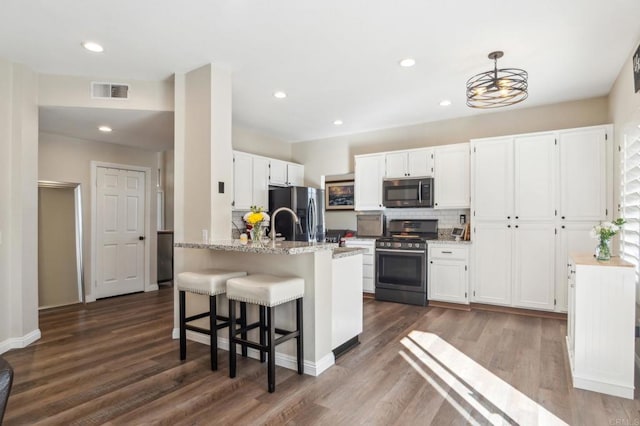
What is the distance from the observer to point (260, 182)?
5500mm

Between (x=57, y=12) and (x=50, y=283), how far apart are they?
399 centimetres

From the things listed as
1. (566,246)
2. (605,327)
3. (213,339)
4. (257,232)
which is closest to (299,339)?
(213,339)

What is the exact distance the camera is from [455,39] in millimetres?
2932

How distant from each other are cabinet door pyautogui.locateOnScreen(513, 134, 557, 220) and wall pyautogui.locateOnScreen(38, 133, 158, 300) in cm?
577

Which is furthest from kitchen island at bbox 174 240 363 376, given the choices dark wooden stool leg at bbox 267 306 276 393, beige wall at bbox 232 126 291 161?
beige wall at bbox 232 126 291 161

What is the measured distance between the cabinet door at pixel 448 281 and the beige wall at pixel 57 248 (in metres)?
5.10

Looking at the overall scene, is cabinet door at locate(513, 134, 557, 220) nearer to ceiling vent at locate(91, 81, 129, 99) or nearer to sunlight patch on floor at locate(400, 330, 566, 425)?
sunlight patch on floor at locate(400, 330, 566, 425)

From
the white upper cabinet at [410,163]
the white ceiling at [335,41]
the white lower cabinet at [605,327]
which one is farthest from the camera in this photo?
the white upper cabinet at [410,163]

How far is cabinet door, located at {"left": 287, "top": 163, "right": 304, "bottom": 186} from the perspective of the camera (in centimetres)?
619

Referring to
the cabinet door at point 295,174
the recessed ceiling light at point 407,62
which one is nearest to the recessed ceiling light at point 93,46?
the recessed ceiling light at point 407,62

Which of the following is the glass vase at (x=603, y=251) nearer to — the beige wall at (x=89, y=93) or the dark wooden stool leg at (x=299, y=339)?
the dark wooden stool leg at (x=299, y=339)

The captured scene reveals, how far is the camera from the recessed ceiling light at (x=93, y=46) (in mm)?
2971

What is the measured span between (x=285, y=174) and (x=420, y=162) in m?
2.24

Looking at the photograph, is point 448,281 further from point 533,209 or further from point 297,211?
point 297,211
